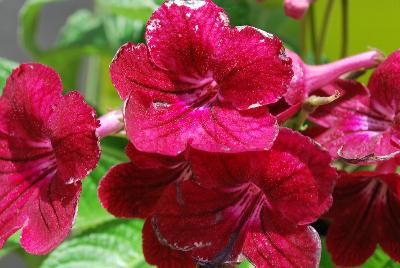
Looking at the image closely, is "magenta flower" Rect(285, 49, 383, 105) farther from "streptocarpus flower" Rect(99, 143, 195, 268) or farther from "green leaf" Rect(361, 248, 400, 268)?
"green leaf" Rect(361, 248, 400, 268)

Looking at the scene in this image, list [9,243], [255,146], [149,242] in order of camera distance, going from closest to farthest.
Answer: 1. [255,146]
2. [149,242]
3. [9,243]

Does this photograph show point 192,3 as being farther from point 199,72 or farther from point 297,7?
point 297,7

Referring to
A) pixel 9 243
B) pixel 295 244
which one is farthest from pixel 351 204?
pixel 9 243

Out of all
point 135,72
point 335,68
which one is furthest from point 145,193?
point 335,68

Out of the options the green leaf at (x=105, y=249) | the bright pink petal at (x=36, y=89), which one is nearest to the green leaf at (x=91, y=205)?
the green leaf at (x=105, y=249)

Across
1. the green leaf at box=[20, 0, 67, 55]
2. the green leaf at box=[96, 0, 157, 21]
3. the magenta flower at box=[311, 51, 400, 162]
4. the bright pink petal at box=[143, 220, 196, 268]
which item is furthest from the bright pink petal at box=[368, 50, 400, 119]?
the green leaf at box=[20, 0, 67, 55]

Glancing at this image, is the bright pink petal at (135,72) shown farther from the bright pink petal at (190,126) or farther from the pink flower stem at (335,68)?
the pink flower stem at (335,68)

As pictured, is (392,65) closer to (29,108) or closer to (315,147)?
(315,147)
